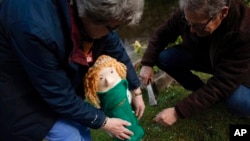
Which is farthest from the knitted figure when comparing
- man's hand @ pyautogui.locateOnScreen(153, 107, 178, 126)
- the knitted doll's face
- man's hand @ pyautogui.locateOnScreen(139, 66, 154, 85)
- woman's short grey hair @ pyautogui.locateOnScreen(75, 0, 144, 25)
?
man's hand @ pyautogui.locateOnScreen(139, 66, 154, 85)

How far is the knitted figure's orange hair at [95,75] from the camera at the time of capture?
2.32 metres

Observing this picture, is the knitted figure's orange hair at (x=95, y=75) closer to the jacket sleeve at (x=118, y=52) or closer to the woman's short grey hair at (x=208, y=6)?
the jacket sleeve at (x=118, y=52)

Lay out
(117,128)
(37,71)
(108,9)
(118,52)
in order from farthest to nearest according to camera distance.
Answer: (118,52) < (117,128) < (37,71) < (108,9)

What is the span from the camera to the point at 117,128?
2.30 meters

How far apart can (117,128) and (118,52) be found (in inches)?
20.7

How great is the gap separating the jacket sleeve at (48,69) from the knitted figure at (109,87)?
188 mm

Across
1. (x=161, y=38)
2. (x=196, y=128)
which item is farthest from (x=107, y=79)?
(x=196, y=128)

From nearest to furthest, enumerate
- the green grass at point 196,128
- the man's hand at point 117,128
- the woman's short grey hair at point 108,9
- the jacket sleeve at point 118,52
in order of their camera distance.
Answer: the woman's short grey hair at point 108,9 → the man's hand at point 117,128 → the jacket sleeve at point 118,52 → the green grass at point 196,128

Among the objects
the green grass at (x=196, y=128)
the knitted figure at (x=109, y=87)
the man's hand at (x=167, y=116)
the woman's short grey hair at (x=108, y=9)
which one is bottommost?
the green grass at (x=196, y=128)

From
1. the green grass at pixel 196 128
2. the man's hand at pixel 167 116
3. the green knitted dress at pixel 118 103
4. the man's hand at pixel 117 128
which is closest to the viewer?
the man's hand at pixel 117 128

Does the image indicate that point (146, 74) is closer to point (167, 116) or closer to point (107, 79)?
point (167, 116)

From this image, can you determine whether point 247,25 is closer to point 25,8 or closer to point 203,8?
point 203,8

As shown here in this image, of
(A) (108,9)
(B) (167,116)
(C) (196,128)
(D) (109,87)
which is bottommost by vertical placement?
(C) (196,128)

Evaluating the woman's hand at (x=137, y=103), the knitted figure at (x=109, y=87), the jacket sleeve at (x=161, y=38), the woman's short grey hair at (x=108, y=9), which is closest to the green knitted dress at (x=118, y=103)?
the knitted figure at (x=109, y=87)
